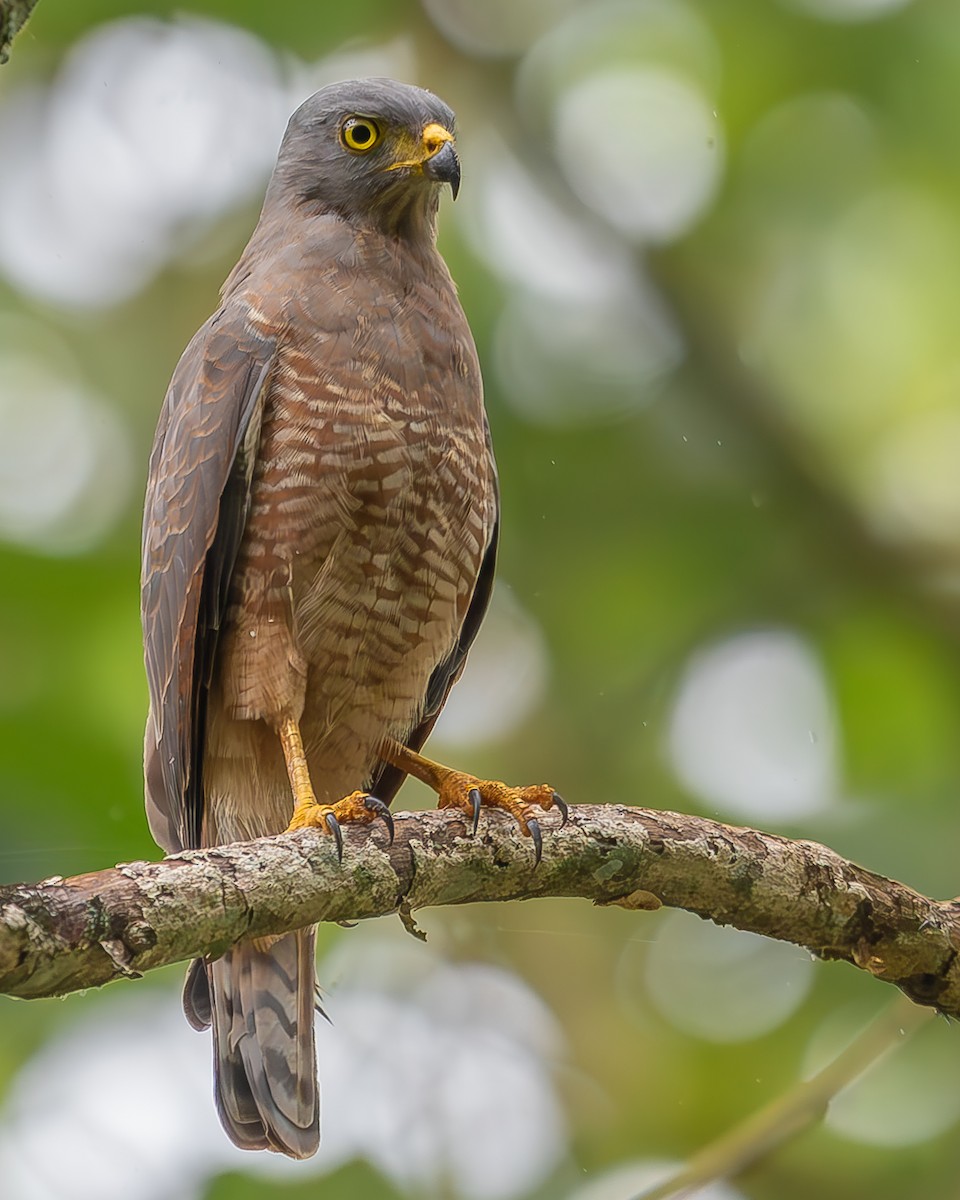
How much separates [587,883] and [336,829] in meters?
0.62

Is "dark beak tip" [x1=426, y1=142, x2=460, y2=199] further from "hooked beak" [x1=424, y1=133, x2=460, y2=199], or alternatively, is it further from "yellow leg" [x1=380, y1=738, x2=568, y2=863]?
"yellow leg" [x1=380, y1=738, x2=568, y2=863]

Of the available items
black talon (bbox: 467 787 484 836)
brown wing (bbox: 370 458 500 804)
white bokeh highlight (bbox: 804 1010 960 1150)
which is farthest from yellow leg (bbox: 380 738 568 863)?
white bokeh highlight (bbox: 804 1010 960 1150)

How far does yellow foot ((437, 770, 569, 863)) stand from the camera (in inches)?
132

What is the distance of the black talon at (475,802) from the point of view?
3.38 metres

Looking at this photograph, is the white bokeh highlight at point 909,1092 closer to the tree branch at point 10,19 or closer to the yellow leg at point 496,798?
the yellow leg at point 496,798

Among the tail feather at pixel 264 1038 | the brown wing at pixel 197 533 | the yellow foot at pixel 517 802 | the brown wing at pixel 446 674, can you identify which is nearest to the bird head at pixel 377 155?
the brown wing at pixel 197 533

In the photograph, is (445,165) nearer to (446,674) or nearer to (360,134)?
(360,134)

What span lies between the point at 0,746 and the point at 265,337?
1756 mm

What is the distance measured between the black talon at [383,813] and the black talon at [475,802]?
0.24 meters

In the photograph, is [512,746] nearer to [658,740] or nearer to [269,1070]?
[658,740]

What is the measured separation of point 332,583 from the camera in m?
3.81

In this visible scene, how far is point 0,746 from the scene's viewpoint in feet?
15.7

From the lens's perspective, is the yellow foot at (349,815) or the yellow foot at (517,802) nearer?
the yellow foot at (349,815)

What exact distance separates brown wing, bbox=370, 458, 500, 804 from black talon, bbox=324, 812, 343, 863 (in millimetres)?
1274
